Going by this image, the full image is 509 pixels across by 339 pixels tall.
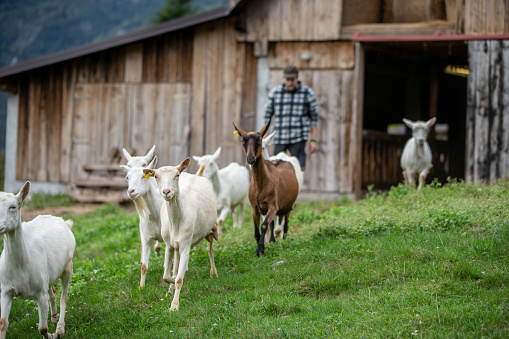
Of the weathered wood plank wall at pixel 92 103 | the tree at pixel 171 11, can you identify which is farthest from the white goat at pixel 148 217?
the tree at pixel 171 11

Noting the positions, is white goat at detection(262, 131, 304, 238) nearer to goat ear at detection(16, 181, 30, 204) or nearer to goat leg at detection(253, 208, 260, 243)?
goat leg at detection(253, 208, 260, 243)

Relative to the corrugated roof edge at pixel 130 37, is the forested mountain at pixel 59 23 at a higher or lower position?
higher

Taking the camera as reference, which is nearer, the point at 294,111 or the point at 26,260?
Result: the point at 26,260

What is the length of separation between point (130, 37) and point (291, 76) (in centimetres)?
647

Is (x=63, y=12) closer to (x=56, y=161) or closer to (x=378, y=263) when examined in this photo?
(x=56, y=161)

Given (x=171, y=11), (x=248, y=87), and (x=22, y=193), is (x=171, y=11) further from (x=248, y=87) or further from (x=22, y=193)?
(x=22, y=193)

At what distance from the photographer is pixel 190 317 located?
18.4 feet

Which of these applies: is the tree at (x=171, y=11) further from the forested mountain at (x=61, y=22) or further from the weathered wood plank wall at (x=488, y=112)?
the weathered wood plank wall at (x=488, y=112)

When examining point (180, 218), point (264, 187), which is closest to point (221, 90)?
point (264, 187)

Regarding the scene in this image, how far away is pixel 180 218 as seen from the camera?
645 centimetres

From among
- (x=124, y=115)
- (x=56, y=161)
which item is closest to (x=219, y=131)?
(x=124, y=115)

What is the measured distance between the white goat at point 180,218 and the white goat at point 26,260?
1.15m

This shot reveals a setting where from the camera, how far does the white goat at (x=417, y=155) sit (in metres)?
12.9

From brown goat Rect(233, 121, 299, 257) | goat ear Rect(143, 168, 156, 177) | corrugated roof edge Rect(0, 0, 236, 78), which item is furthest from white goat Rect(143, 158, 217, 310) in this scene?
corrugated roof edge Rect(0, 0, 236, 78)
